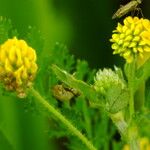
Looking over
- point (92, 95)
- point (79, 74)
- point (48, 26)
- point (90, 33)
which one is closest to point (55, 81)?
point (79, 74)

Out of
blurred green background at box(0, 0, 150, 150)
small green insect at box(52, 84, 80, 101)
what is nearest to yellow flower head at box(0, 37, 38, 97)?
small green insect at box(52, 84, 80, 101)

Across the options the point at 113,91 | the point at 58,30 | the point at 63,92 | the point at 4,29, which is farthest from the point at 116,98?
the point at 58,30

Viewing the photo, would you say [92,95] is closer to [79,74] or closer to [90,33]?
[79,74]

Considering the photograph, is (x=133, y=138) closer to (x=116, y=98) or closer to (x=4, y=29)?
(x=116, y=98)

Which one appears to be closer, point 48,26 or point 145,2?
point 48,26

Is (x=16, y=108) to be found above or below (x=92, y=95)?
above

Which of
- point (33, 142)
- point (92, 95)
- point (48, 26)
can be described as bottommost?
point (92, 95)

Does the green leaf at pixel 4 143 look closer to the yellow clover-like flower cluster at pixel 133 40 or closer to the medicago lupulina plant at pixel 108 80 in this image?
the medicago lupulina plant at pixel 108 80
